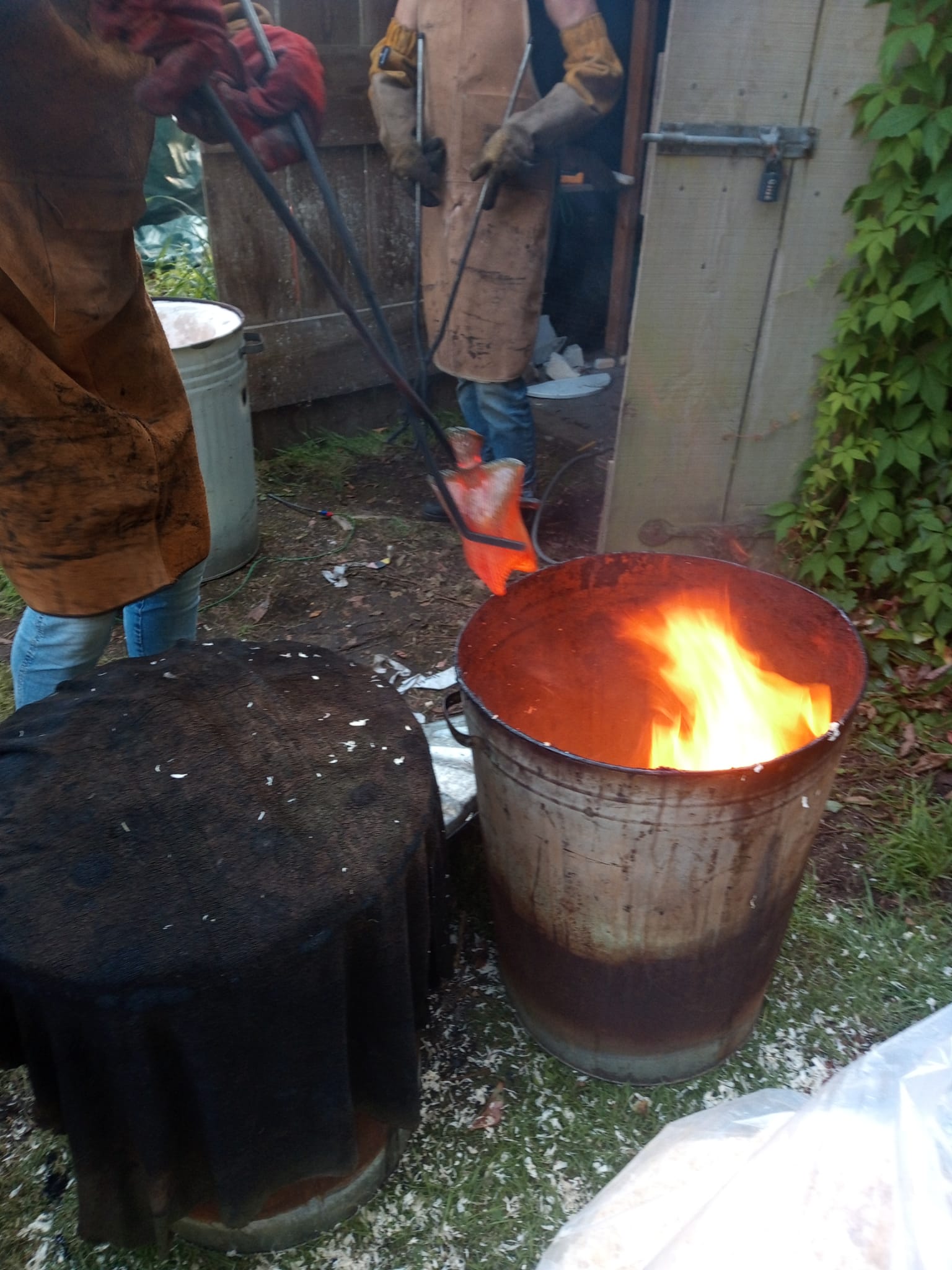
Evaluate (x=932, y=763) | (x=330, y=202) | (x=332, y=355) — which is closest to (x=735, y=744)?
(x=932, y=763)

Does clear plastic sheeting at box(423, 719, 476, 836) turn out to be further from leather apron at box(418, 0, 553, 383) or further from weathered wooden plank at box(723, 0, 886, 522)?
leather apron at box(418, 0, 553, 383)

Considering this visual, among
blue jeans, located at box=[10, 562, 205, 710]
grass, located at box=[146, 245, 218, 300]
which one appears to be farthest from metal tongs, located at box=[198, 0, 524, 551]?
grass, located at box=[146, 245, 218, 300]

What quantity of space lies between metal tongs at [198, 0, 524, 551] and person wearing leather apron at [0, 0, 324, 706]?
8cm

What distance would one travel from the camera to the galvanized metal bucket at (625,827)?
69.2 inches

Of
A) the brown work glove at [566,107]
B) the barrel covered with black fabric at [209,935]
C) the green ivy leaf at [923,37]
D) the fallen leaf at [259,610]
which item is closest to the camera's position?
the barrel covered with black fabric at [209,935]

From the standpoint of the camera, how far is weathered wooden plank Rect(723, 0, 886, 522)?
10.2 feet

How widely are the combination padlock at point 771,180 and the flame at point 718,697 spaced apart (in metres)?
1.86

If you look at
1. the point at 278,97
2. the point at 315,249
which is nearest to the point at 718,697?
the point at 315,249

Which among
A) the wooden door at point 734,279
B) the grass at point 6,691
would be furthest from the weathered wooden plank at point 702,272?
the grass at point 6,691

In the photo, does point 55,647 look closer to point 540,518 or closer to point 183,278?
point 540,518

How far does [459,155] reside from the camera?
13.8 feet

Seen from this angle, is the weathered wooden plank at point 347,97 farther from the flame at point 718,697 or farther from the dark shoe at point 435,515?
the flame at point 718,697

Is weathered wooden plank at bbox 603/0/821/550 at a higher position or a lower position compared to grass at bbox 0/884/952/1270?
higher

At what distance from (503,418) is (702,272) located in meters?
1.30
